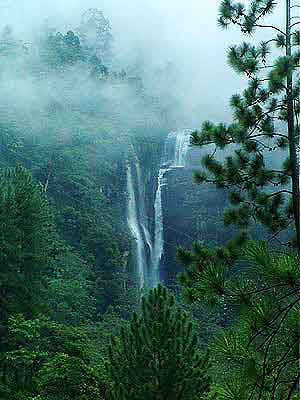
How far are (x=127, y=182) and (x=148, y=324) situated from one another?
36436mm

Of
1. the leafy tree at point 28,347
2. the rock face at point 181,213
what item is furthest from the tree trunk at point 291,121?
the rock face at point 181,213

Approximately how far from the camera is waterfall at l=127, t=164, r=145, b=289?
3636cm

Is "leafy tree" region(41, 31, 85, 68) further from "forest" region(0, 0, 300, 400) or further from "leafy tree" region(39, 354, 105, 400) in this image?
"leafy tree" region(39, 354, 105, 400)

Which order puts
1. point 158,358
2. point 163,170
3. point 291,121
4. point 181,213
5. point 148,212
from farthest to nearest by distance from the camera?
point 163,170
point 181,213
point 148,212
point 158,358
point 291,121

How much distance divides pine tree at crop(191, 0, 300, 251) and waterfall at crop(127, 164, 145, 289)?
2852 centimetres

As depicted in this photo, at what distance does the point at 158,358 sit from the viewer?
7.89 m

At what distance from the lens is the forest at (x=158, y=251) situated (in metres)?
3.13

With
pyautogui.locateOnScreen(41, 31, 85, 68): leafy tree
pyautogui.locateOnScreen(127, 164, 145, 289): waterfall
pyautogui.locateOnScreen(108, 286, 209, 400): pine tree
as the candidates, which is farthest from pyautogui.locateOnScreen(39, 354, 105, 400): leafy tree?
pyautogui.locateOnScreen(41, 31, 85, 68): leafy tree

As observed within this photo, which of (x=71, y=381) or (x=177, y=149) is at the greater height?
(x=177, y=149)

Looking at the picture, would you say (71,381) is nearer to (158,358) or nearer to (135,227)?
(158,358)

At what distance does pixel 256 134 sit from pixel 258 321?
3647 mm

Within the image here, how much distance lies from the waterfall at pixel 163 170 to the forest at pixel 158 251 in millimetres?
117

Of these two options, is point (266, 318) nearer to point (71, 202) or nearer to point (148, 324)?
point (148, 324)

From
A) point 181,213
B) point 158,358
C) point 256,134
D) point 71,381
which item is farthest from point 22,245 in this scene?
point 181,213
